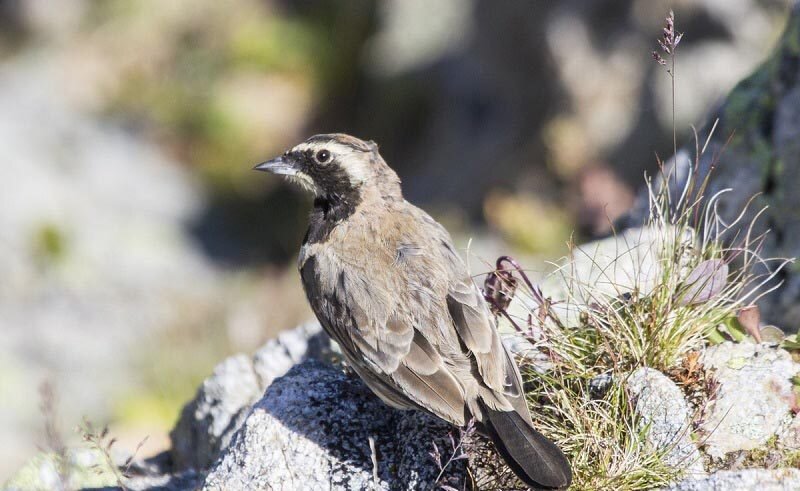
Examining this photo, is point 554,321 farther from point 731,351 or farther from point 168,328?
point 168,328

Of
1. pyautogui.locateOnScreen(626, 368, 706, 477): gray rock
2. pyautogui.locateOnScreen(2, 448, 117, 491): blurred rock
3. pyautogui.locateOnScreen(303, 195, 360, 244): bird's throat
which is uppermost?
pyautogui.locateOnScreen(303, 195, 360, 244): bird's throat

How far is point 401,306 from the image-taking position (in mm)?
5145

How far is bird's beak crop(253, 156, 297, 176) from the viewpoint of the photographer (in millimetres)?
6074

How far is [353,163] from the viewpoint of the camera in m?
6.00

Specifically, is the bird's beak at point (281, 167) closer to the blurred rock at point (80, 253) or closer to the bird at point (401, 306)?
the bird at point (401, 306)

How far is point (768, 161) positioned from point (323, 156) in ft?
9.89

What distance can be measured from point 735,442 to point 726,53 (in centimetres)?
848

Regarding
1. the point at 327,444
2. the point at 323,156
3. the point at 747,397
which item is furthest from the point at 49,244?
the point at 747,397

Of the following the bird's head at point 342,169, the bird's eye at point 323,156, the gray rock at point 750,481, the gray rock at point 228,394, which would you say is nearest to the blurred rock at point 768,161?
the bird's head at point 342,169

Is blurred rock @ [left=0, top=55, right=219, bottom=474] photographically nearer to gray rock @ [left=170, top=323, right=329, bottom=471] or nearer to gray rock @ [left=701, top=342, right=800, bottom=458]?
gray rock @ [left=170, top=323, right=329, bottom=471]

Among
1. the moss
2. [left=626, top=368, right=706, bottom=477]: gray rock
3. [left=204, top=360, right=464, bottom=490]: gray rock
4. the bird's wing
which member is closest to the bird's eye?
the bird's wing

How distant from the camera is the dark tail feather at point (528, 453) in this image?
4.01 m

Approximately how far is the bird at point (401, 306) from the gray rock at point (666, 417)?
524mm

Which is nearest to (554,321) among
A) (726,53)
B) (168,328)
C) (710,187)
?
(710,187)
